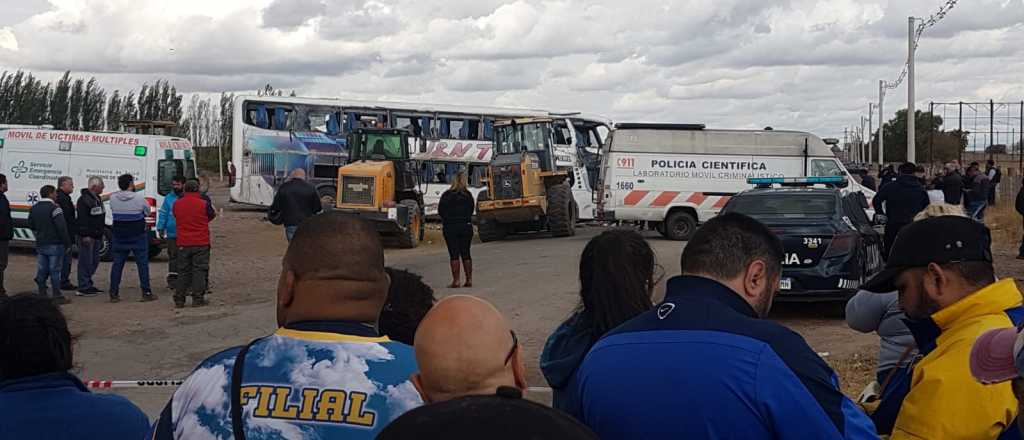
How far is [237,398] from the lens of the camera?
2.55 meters

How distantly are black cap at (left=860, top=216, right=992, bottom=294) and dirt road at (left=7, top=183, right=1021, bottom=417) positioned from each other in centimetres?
381

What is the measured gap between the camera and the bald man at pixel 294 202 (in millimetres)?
15984

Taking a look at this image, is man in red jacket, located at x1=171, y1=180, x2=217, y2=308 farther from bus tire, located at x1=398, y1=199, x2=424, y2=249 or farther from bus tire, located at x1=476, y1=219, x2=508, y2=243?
bus tire, located at x1=476, y1=219, x2=508, y2=243

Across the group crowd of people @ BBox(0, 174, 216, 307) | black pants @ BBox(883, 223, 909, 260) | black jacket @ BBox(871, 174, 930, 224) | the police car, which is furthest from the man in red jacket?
black jacket @ BBox(871, 174, 930, 224)

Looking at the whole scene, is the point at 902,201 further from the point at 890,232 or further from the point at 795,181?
the point at 795,181

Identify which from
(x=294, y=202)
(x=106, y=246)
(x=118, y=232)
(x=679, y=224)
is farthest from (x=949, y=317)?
(x=679, y=224)

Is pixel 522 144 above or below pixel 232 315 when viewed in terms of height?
above

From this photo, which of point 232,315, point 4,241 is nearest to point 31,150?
point 4,241

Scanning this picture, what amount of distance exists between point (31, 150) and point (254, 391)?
785 inches

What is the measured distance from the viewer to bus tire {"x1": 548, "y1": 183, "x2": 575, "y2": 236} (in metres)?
25.6

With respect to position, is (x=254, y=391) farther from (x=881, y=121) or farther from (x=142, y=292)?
(x=881, y=121)

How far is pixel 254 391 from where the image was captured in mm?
2553

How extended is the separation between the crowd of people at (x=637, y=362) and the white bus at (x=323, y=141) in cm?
2912

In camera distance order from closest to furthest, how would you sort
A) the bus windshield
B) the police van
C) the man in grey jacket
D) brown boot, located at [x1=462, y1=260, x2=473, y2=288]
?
the man in grey jacket
brown boot, located at [x1=462, y1=260, x2=473, y2=288]
the police van
the bus windshield
